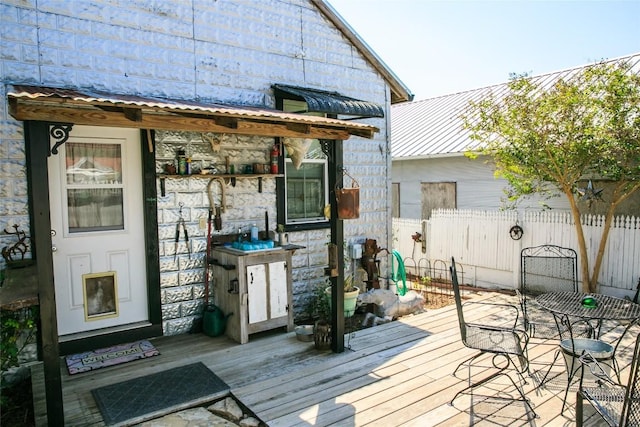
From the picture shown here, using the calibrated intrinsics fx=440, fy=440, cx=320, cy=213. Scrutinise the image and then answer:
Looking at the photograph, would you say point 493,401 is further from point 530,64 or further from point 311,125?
point 530,64

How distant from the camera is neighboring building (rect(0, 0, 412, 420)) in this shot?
437 centimetres

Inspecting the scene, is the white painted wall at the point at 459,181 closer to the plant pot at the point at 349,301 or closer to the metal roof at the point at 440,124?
the metal roof at the point at 440,124

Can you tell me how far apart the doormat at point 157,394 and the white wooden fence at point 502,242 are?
6.33m

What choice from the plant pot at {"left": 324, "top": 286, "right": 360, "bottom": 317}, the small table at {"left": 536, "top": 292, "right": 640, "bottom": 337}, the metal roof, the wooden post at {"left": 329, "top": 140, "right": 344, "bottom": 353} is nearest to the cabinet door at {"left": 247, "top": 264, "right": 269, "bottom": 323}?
the wooden post at {"left": 329, "top": 140, "right": 344, "bottom": 353}

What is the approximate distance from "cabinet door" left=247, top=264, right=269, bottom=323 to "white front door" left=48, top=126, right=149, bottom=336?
4.38 ft

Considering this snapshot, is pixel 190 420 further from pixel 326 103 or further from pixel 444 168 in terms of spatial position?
pixel 444 168

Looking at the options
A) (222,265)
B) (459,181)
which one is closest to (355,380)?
(222,265)

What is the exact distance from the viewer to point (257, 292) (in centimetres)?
537

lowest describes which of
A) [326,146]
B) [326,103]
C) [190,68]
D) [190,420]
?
[190,420]

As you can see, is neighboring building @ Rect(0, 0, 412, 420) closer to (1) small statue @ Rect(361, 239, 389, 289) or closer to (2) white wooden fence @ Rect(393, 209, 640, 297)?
(1) small statue @ Rect(361, 239, 389, 289)

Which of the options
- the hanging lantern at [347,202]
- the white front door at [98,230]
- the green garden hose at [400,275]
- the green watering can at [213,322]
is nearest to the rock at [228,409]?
the green watering can at [213,322]

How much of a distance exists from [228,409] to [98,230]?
106 inches

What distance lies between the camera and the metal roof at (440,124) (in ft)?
35.8

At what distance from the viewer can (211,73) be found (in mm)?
5719
